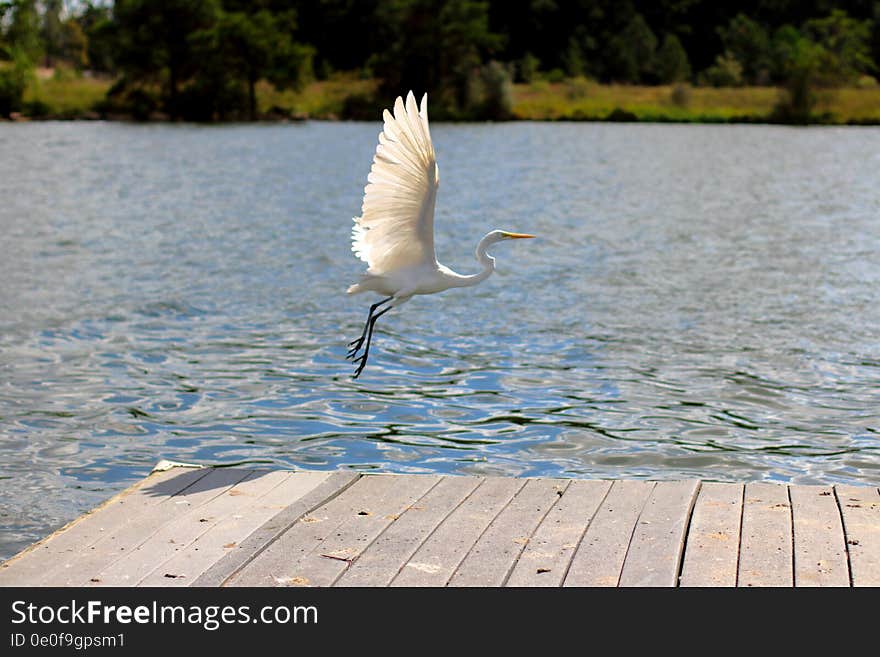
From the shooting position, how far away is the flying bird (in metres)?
7.34

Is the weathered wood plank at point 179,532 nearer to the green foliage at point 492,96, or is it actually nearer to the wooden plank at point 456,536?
the wooden plank at point 456,536

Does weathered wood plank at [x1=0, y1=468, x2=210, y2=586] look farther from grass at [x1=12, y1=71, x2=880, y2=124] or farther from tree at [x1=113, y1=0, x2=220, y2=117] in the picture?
tree at [x1=113, y1=0, x2=220, y2=117]

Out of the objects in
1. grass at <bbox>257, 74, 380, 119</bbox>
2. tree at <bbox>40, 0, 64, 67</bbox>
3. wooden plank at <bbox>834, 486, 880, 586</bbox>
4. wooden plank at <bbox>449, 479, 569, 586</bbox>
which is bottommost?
wooden plank at <bbox>834, 486, 880, 586</bbox>

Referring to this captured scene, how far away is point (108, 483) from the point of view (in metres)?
8.12

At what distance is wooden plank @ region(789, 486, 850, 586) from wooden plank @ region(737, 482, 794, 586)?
44 mm

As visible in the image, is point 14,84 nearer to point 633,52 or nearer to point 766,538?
point 633,52

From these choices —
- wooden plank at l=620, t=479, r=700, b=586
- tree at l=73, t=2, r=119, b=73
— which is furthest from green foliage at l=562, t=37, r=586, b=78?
wooden plank at l=620, t=479, r=700, b=586

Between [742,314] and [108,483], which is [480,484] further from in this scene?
[742,314]

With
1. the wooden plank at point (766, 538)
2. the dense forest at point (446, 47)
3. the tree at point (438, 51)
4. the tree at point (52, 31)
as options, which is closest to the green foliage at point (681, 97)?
the dense forest at point (446, 47)

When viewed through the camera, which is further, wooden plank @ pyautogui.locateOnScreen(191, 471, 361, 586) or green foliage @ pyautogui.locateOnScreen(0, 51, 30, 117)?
green foliage @ pyautogui.locateOnScreen(0, 51, 30, 117)

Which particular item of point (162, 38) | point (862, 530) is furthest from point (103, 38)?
point (862, 530)

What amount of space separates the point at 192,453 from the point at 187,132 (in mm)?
57035

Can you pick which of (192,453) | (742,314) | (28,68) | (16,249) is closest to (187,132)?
(28,68)

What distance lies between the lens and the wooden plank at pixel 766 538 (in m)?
5.31
